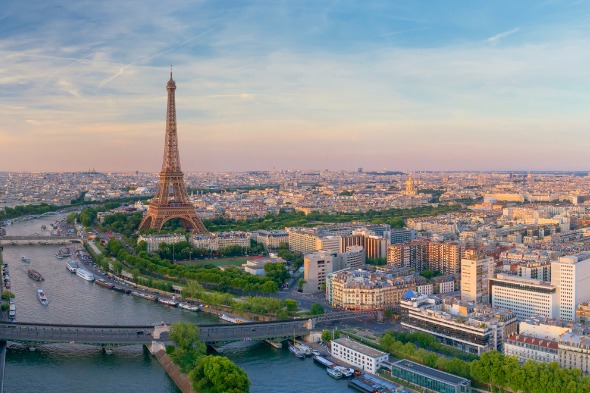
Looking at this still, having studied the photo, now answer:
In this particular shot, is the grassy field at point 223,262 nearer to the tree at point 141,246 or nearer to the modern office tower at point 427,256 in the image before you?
the tree at point 141,246

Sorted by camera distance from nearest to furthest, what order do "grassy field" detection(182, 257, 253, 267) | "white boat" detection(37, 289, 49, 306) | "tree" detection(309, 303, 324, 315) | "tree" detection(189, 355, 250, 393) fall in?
"tree" detection(189, 355, 250, 393) < "tree" detection(309, 303, 324, 315) < "white boat" detection(37, 289, 49, 306) < "grassy field" detection(182, 257, 253, 267)

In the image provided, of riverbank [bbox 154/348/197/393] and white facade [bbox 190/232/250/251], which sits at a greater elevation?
white facade [bbox 190/232/250/251]

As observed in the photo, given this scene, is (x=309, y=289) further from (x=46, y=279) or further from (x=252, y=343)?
(x=46, y=279)

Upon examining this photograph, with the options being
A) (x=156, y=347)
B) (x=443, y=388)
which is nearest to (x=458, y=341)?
(x=443, y=388)

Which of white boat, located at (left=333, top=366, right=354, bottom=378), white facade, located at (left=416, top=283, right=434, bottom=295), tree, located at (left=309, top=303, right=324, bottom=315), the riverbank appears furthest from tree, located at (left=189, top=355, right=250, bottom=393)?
white facade, located at (left=416, top=283, right=434, bottom=295)

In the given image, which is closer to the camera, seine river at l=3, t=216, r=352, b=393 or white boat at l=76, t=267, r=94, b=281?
seine river at l=3, t=216, r=352, b=393

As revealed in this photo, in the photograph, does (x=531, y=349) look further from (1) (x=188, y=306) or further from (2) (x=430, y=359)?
(1) (x=188, y=306)

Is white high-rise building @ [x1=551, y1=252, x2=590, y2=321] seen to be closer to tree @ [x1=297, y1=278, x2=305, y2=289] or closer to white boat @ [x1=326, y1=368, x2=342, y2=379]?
white boat @ [x1=326, y1=368, x2=342, y2=379]

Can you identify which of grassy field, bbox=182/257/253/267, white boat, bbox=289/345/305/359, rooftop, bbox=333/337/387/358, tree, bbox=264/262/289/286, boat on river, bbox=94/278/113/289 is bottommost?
white boat, bbox=289/345/305/359

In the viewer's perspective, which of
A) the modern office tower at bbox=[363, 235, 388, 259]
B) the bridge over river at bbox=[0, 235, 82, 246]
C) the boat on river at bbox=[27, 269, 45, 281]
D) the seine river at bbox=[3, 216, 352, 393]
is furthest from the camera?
the bridge over river at bbox=[0, 235, 82, 246]
